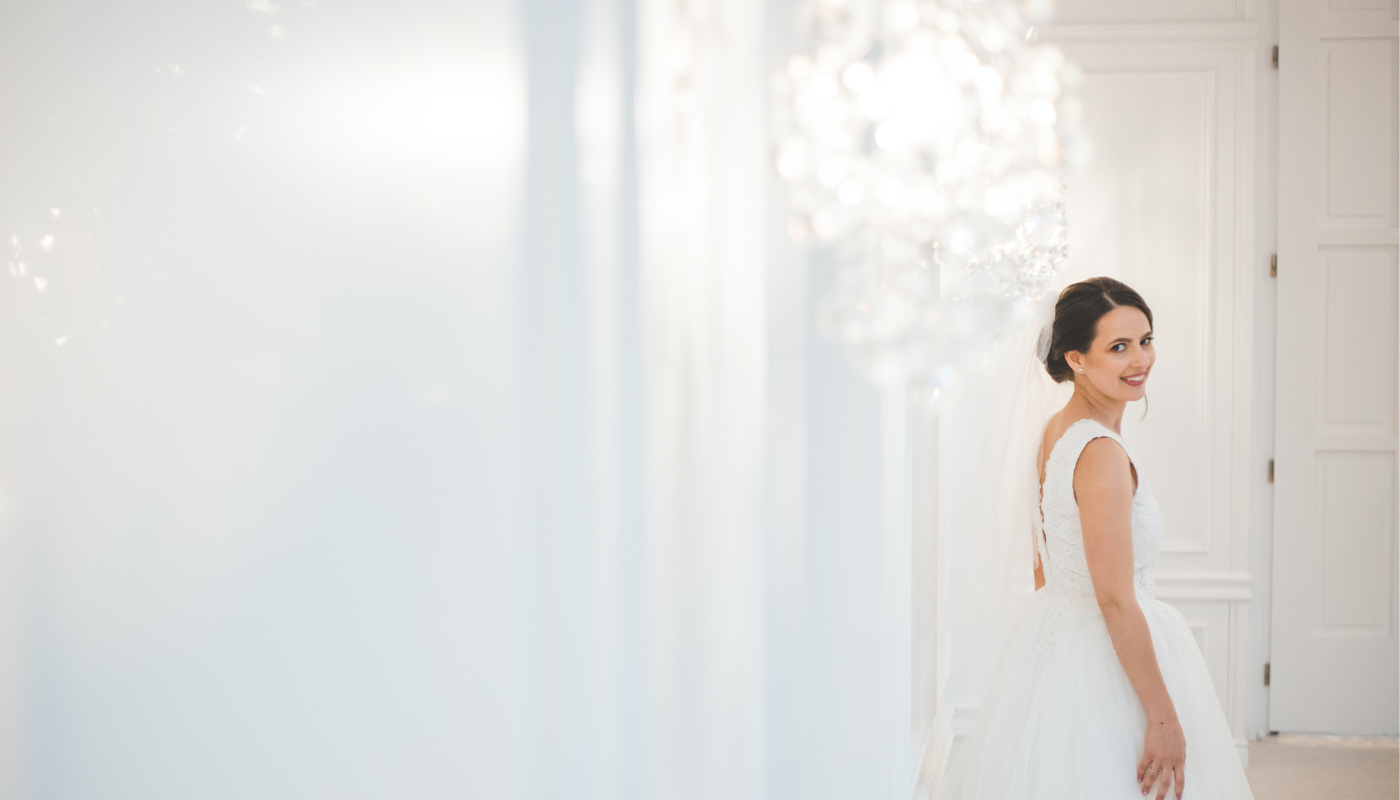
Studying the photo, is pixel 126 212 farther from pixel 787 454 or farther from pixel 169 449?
pixel 787 454

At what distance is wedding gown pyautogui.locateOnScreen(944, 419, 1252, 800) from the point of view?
4.93 ft

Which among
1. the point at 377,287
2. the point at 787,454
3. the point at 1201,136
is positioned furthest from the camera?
the point at 1201,136

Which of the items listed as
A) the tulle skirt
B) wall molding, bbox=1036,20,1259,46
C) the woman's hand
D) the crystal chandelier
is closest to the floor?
the tulle skirt

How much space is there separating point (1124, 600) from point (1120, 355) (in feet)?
1.59

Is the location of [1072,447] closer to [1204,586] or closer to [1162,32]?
[1204,586]

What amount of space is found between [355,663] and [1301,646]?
3.62 metres

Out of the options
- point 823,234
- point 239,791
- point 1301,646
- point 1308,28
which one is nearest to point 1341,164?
point 1308,28

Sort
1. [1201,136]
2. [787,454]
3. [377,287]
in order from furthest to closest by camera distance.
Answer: [1201,136] → [787,454] → [377,287]

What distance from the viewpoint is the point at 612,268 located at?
377mm

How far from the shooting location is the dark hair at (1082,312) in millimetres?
1669

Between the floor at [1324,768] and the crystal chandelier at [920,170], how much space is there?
1.81 m

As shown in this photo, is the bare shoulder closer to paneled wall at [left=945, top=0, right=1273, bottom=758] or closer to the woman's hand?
the woman's hand

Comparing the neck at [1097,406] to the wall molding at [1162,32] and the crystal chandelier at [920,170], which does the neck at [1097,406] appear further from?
the wall molding at [1162,32]

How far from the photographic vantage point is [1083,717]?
1530 millimetres
